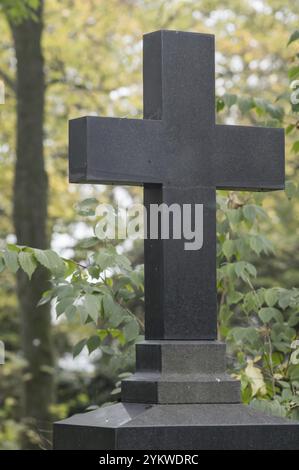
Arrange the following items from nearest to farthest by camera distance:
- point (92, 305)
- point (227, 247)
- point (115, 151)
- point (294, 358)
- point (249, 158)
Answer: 1. point (115, 151)
2. point (249, 158)
3. point (92, 305)
4. point (294, 358)
5. point (227, 247)

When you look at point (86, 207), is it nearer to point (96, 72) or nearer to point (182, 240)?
point (182, 240)

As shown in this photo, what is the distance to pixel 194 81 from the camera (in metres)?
3.46

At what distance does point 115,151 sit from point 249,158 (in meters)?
0.57

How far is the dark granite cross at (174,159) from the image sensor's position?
330 centimetres

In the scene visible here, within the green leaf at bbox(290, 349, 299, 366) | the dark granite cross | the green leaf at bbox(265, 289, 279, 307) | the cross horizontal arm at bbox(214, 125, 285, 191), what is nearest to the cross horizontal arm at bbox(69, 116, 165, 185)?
the dark granite cross

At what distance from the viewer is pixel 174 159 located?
11.1ft

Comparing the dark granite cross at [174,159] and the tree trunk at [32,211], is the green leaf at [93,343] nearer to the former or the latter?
the dark granite cross at [174,159]

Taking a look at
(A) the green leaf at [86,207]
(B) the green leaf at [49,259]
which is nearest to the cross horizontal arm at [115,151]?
(B) the green leaf at [49,259]

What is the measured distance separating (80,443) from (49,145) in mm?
13518

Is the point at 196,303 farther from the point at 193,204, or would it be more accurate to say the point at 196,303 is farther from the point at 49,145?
the point at 49,145

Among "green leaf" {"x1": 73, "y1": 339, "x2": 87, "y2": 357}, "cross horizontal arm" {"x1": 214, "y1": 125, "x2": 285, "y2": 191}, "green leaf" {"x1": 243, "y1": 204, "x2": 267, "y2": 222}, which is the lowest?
"green leaf" {"x1": 73, "y1": 339, "x2": 87, "y2": 357}

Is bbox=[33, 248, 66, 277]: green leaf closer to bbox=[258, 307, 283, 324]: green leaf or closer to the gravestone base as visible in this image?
the gravestone base

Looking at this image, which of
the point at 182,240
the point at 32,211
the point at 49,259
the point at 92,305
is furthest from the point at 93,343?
the point at 32,211

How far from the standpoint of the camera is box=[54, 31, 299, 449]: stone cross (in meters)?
3.10
